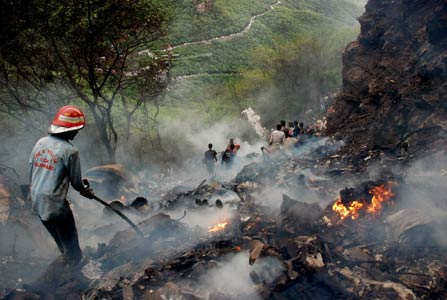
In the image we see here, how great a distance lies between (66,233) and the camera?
16.1 feet

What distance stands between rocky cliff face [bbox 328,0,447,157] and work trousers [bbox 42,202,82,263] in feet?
24.2

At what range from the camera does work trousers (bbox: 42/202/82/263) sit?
188 inches

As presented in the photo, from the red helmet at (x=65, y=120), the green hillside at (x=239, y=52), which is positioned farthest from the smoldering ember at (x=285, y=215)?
the green hillside at (x=239, y=52)

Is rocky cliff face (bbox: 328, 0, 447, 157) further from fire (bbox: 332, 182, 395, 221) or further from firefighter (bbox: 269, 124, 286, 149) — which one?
fire (bbox: 332, 182, 395, 221)

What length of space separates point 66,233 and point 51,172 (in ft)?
3.00

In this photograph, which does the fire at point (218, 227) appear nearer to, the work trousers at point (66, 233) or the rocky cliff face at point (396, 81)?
the work trousers at point (66, 233)

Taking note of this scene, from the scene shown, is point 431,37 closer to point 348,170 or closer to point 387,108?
point 387,108

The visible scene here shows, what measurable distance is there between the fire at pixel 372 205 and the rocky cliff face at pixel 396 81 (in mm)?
2770

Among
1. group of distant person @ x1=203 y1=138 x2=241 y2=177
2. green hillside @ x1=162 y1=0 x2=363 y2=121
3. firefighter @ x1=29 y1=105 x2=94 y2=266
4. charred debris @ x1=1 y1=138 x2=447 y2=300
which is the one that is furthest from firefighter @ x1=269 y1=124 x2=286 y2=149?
green hillside @ x1=162 y1=0 x2=363 y2=121

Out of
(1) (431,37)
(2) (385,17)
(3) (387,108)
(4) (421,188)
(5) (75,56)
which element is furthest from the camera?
(2) (385,17)

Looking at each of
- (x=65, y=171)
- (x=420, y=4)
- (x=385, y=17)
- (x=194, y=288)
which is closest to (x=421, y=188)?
(x=194, y=288)

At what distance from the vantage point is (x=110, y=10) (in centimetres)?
1337

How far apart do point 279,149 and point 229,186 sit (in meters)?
2.85

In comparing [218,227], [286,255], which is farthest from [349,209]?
[218,227]
